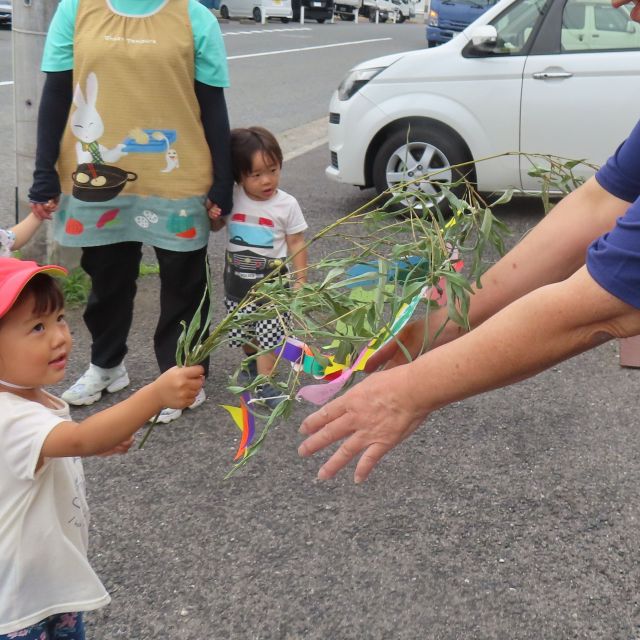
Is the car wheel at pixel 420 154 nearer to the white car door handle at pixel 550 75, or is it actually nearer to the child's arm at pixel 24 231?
the white car door handle at pixel 550 75

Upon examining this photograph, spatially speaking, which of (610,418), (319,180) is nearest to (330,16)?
(319,180)

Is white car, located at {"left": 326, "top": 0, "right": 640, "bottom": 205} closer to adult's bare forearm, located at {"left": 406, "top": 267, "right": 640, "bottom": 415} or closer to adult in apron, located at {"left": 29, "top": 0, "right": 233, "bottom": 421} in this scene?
adult in apron, located at {"left": 29, "top": 0, "right": 233, "bottom": 421}

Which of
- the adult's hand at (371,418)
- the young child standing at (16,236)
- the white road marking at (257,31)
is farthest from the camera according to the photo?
the white road marking at (257,31)

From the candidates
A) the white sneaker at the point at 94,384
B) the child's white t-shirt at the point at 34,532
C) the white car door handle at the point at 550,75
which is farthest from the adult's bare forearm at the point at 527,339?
the white car door handle at the point at 550,75

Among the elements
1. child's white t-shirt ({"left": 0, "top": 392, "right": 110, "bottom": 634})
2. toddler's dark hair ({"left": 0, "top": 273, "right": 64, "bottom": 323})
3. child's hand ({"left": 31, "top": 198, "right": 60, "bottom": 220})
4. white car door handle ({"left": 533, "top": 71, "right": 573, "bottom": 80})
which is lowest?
child's white t-shirt ({"left": 0, "top": 392, "right": 110, "bottom": 634})

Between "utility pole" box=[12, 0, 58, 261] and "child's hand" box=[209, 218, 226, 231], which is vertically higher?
"utility pole" box=[12, 0, 58, 261]

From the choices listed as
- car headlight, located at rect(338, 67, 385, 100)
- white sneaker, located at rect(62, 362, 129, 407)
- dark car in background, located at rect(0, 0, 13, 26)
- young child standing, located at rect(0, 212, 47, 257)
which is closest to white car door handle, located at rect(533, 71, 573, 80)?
car headlight, located at rect(338, 67, 385, 100)

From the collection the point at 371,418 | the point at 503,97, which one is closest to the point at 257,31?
the point at 503,97

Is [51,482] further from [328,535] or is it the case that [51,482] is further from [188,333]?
[328,535]

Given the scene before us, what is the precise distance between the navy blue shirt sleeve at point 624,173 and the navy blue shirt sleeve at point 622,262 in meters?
0.69

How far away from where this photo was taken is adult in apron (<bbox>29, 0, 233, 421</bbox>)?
3.41 m

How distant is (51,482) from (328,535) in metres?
1.27

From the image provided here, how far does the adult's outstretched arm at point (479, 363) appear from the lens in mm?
1629

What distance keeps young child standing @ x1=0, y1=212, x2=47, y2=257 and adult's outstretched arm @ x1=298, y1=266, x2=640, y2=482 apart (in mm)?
1622
